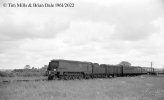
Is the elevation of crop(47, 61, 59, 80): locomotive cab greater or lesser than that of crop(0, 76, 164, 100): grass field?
greater

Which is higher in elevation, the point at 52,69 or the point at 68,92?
the point at 52,69

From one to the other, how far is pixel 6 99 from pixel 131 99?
7.91m

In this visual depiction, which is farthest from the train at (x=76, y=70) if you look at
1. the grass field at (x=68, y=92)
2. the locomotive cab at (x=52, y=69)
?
the grass field at (x=68, y=92)

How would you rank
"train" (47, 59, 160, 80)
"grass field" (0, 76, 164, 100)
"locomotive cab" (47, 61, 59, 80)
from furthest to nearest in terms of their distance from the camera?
"train" (47, 59, 160, 80) → "locomotive cab" (47, 61, 59, 80) → "grass field" (0, 76, 164, 100)

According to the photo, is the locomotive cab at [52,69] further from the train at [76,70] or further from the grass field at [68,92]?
the grass field at [68,92]

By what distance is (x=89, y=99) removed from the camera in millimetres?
13000

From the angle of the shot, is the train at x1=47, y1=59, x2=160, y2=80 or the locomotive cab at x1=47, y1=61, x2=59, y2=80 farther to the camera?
the train at x1=47, y1=59, x2=160, y2=80

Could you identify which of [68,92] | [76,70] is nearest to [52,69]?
[76,70]

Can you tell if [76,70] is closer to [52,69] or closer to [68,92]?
[52,69]

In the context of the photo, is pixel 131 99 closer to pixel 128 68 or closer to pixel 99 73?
pixel 99 73

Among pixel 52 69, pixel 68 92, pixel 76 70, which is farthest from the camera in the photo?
pixel 76 70

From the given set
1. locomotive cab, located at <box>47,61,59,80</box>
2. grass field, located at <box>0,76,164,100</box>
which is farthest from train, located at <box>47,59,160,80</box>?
grass field, located at <box>0,76,164,100</box>

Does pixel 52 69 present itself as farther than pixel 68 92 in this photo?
Yes

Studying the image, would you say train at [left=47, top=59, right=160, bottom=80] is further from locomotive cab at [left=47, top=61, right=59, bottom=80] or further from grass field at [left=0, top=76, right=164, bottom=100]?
grass field at [left=0, top=76, right=164, bottom=100]
